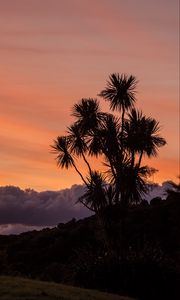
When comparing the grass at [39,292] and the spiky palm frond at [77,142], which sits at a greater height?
the spiky palm frond at [77,142]

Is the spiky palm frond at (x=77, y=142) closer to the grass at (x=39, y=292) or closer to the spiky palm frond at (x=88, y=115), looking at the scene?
the spiky palm frond at (x=88, y=115)

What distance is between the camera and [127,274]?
73.9 feet

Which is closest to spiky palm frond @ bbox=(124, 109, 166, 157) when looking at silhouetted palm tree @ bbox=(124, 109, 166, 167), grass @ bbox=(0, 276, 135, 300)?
silhouetted palm tree @ bbox=(124, 109, 166, 167)

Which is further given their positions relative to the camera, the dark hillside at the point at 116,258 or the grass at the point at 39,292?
the dark hillside at the point at 116,258

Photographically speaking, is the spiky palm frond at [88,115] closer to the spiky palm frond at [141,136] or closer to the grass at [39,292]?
the spiky palm frond at [141,136]

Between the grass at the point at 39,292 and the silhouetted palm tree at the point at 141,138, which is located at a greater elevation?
the silhouetted palm tree at the point at 141,138

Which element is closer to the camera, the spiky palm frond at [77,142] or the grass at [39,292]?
the grass at [39,292]

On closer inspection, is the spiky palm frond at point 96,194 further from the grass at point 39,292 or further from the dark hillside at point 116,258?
the grass at point 39,292

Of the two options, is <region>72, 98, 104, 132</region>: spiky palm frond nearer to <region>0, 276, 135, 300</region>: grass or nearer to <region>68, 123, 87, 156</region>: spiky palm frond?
<region>68, 123, 87, 156</region>: spiky palm frond

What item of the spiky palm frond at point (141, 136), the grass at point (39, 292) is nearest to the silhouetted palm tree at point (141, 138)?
the spiky palm frond at point (141, 136)

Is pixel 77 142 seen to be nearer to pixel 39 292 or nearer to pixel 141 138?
pixel 141 138

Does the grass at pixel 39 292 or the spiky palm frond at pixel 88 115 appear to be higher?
the spiky palm frond at pixel 88 115

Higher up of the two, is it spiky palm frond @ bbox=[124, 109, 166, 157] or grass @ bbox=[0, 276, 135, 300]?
spiky palm frond @ bbox=[124, 109, 166, 157]

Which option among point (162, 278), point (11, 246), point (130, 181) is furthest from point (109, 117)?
point (11, 246)
